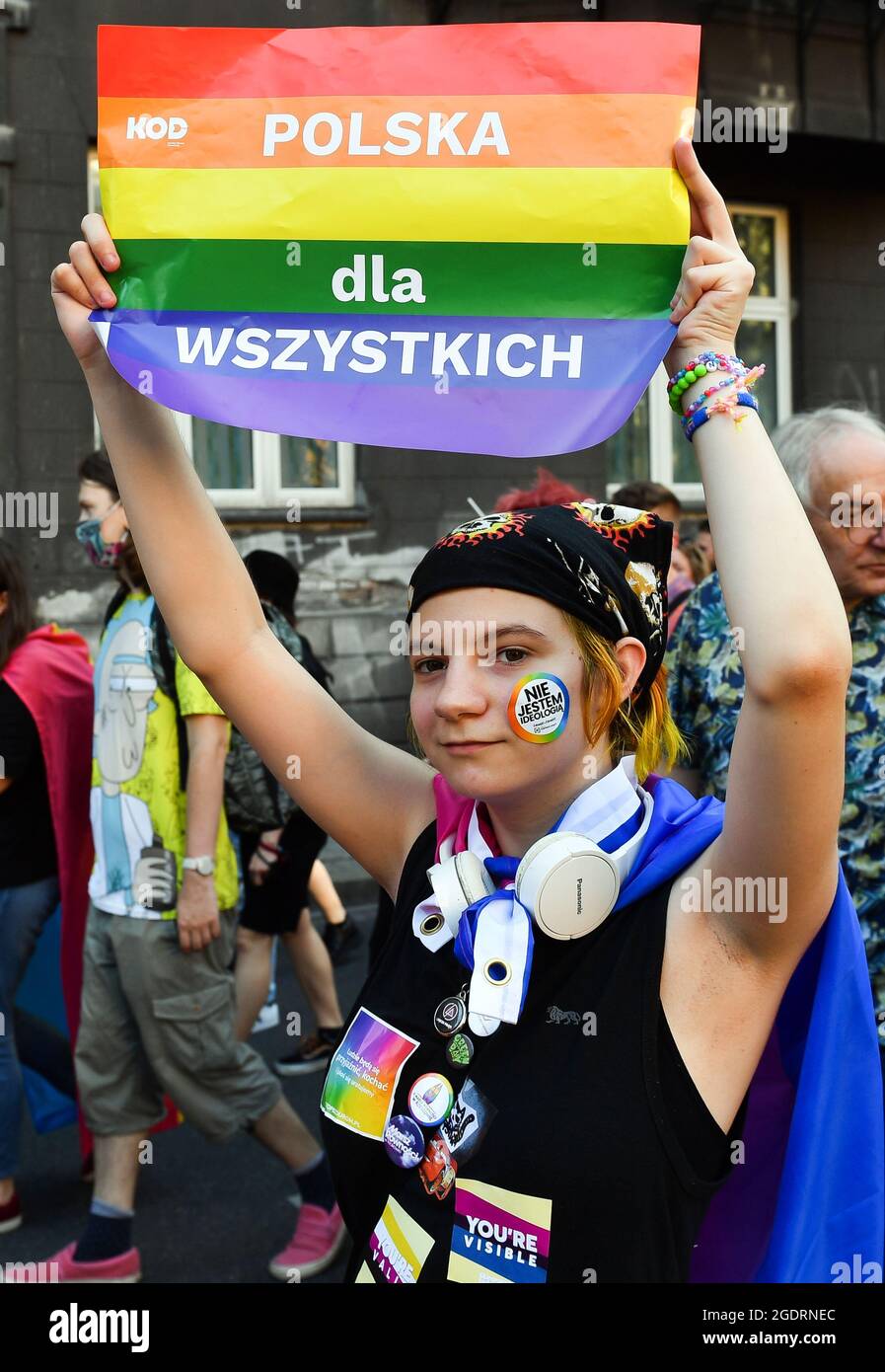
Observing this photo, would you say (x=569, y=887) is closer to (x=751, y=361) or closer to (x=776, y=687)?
(x=776, y=687)

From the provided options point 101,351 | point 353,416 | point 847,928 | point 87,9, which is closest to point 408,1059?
point 847,928

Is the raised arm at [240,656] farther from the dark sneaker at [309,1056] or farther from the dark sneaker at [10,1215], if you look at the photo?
the dark sneaker at [309,1056]

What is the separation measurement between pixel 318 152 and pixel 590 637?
2.29 feet

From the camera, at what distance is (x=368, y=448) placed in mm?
8781

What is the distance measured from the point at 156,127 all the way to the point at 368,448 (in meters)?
7.07

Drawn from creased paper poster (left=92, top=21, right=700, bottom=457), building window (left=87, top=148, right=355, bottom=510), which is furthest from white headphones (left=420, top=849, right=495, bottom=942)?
building window (left=87, top=148, right=355, bottom=510)

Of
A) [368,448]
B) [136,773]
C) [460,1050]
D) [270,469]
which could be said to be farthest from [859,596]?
[270,469]

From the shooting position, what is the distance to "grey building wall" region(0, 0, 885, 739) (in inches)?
Answer: 317

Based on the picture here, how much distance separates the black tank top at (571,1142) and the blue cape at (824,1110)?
0.07 meters

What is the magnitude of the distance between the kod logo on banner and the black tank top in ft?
3.55

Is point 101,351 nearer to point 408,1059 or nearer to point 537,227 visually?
point 537,227

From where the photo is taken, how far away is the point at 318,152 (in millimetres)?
1745

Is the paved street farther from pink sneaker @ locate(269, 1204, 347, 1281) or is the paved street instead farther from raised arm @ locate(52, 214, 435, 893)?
raised arm @ locate(52, 214, 435, 893)

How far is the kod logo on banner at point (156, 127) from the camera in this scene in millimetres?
1755
